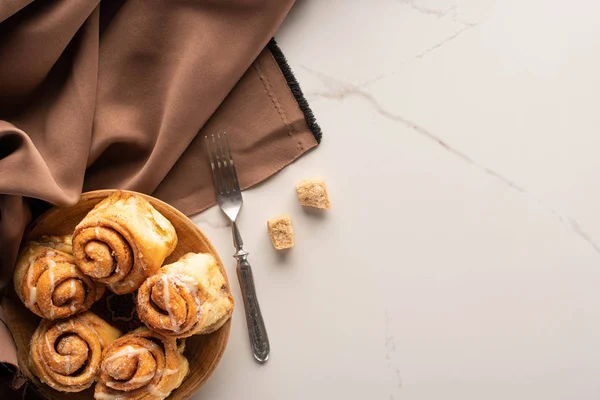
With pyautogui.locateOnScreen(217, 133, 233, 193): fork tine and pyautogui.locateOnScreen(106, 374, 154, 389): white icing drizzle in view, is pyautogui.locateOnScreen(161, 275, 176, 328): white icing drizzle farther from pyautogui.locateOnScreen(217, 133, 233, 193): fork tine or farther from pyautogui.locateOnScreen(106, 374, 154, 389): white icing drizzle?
pyautogui.locateOnScreen(217, 133, 233, 193): fork tine

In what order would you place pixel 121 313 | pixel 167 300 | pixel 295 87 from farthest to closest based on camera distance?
pixel 295 87 < pixel 121 313 < pixel 167 300

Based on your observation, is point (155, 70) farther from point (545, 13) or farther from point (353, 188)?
point (545, 13)

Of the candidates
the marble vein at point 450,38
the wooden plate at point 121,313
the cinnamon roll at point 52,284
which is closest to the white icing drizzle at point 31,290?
the cinnamon roll at point 52,284

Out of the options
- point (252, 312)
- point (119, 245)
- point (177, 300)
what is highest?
point (119, 245)

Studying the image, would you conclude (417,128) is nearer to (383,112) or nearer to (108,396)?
(383,112)

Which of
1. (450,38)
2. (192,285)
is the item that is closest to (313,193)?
(192,285)

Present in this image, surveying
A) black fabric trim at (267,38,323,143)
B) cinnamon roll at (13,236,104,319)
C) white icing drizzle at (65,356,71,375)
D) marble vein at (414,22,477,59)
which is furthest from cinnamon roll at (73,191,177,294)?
marble vein at (414,22,477,59)

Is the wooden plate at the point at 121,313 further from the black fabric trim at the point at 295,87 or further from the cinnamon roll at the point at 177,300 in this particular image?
the black fabric trim at the point at 295,87
